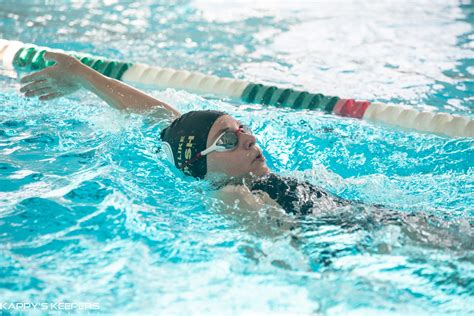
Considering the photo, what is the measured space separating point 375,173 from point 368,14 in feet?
17.0

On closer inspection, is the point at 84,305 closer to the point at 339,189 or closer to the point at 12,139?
the point at 339,189

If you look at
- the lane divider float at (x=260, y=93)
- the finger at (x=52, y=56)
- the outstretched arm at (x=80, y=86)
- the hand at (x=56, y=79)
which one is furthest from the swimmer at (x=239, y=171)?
the lane divider float at (x=260, y=93)

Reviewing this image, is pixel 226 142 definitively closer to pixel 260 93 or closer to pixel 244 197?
pixel 244 197

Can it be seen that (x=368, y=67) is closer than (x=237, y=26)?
Yes

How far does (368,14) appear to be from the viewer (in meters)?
8.30

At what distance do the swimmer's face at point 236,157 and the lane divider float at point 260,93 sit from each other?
178cm

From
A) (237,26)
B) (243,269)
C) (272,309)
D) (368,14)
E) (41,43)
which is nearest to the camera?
(272,309)

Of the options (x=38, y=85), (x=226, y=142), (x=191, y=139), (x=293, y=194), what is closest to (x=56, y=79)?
(x=38, y=85)

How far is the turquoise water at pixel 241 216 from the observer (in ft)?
7.13

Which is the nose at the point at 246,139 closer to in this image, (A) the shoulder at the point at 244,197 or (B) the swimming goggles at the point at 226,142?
(B) the swimming goggles at the point at 226,142

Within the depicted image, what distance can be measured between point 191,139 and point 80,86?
970 mm

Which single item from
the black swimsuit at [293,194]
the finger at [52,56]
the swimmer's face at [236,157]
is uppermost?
the finger at [52,56]

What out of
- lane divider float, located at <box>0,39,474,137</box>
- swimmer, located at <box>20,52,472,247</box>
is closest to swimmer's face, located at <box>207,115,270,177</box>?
swimmer, located at <box>20,52,472,247</box>

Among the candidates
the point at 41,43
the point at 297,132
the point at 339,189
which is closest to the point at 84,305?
the point at 339,189
